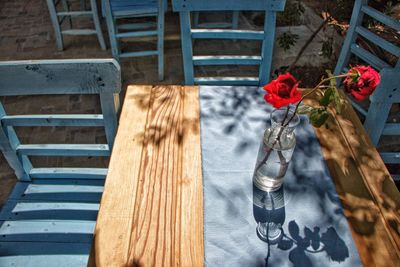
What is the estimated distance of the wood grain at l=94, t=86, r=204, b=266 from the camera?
0.93 m

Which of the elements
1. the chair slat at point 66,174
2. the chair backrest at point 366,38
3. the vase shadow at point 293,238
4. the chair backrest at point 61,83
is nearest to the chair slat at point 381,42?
the chair backrest at point 366,38

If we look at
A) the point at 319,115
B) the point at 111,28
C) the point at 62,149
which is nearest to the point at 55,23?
the point at 111,28

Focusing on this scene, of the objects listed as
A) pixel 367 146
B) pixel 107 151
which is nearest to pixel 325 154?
pixel 367 146

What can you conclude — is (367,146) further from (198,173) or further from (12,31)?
(12,31)

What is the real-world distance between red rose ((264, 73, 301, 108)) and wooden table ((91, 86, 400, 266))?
415 mm

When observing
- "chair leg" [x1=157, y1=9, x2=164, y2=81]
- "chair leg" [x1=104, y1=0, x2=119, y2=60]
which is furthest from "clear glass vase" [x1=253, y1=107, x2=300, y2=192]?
"chair leg" [x1=104, y1=0, x2=119, y2=60]

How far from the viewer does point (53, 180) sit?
158 centimetres

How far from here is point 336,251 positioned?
3.13ft

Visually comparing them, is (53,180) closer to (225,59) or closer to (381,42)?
(225,59)

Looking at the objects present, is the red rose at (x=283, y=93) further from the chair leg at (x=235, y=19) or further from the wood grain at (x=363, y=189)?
the chair leg at (x=235, y=19)

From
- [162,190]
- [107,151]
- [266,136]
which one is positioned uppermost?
[266,136]

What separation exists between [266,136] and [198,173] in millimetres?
269

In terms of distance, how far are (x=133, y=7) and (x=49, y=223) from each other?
6.71 ft

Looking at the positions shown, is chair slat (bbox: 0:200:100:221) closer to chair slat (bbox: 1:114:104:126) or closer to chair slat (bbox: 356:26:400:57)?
chair slat (bbox: 1:114:104:126)
